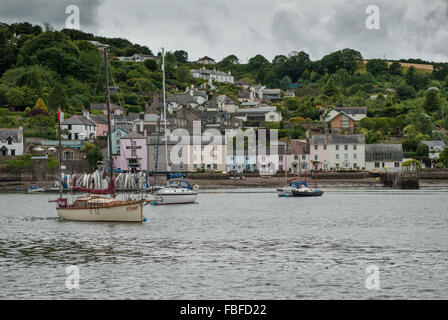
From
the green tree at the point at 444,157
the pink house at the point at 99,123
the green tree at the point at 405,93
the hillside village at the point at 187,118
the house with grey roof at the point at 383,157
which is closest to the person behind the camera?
the green tree at the point at 444,157

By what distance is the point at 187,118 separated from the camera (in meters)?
127

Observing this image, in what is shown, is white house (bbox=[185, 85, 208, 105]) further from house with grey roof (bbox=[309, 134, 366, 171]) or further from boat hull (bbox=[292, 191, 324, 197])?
boat hull (bbox=[292, 191, 324, 197])

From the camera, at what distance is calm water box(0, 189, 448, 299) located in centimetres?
2125

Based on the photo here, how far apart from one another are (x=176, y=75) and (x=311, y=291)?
16187 cm

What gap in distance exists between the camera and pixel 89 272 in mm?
24188

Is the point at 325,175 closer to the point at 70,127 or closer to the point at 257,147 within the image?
the point at 257,147

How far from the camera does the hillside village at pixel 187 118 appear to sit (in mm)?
95688

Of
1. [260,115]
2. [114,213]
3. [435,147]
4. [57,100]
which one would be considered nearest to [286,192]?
[114,213]

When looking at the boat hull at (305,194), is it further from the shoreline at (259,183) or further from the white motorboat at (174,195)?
the white motorboat at (174,195)

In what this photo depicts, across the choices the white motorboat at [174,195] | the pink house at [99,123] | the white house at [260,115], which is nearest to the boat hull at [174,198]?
the white motorboat at [174,195]

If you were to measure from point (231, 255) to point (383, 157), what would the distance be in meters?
74.5

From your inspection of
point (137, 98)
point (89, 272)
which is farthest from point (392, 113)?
point (89, 272)

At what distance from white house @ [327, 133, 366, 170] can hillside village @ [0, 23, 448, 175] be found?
→ 16 cm

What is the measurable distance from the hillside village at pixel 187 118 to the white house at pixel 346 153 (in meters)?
0.16
